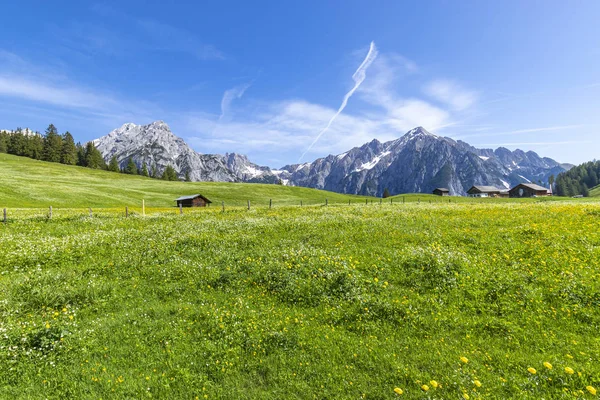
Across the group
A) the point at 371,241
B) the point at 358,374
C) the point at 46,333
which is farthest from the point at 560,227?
the point at 46,333

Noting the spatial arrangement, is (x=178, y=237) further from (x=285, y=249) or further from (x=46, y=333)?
(x=46, y=333)

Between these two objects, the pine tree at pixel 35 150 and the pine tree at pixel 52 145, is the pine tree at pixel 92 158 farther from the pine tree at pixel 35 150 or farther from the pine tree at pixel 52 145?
the pine tree at pixel 35 150

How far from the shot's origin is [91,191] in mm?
73625

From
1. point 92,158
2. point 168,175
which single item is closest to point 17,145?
point 92,158

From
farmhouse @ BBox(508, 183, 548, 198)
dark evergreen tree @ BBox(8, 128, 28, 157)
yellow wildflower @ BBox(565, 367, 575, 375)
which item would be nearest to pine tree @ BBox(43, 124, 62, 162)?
dark evergreen tree @ BBox(8, 128, 28, 157)

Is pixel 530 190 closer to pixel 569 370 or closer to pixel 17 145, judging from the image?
pixel 569 370

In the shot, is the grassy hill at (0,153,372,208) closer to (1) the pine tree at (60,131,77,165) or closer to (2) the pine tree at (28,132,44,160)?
(2) the pine tree at (28,132,44,160)

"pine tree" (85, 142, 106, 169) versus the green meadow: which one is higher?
"pine tree" (85, 142, 106, 169)

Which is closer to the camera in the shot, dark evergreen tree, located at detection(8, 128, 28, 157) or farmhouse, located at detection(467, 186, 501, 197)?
dark evergreen tree, located at detection(8, 128, 28, 157)

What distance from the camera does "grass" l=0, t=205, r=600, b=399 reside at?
298 inches

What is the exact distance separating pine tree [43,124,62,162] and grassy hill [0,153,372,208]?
13717 millimetres

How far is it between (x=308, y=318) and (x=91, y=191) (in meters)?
84.0

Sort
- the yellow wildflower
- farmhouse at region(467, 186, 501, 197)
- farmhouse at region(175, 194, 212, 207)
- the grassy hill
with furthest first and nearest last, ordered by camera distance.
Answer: farmhouse at region(467, 186, 501, 197) < farmhouse at region(175, 194, 212, 207) < the grassy hill < the yellow wildflower

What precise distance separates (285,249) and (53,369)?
11643mm
